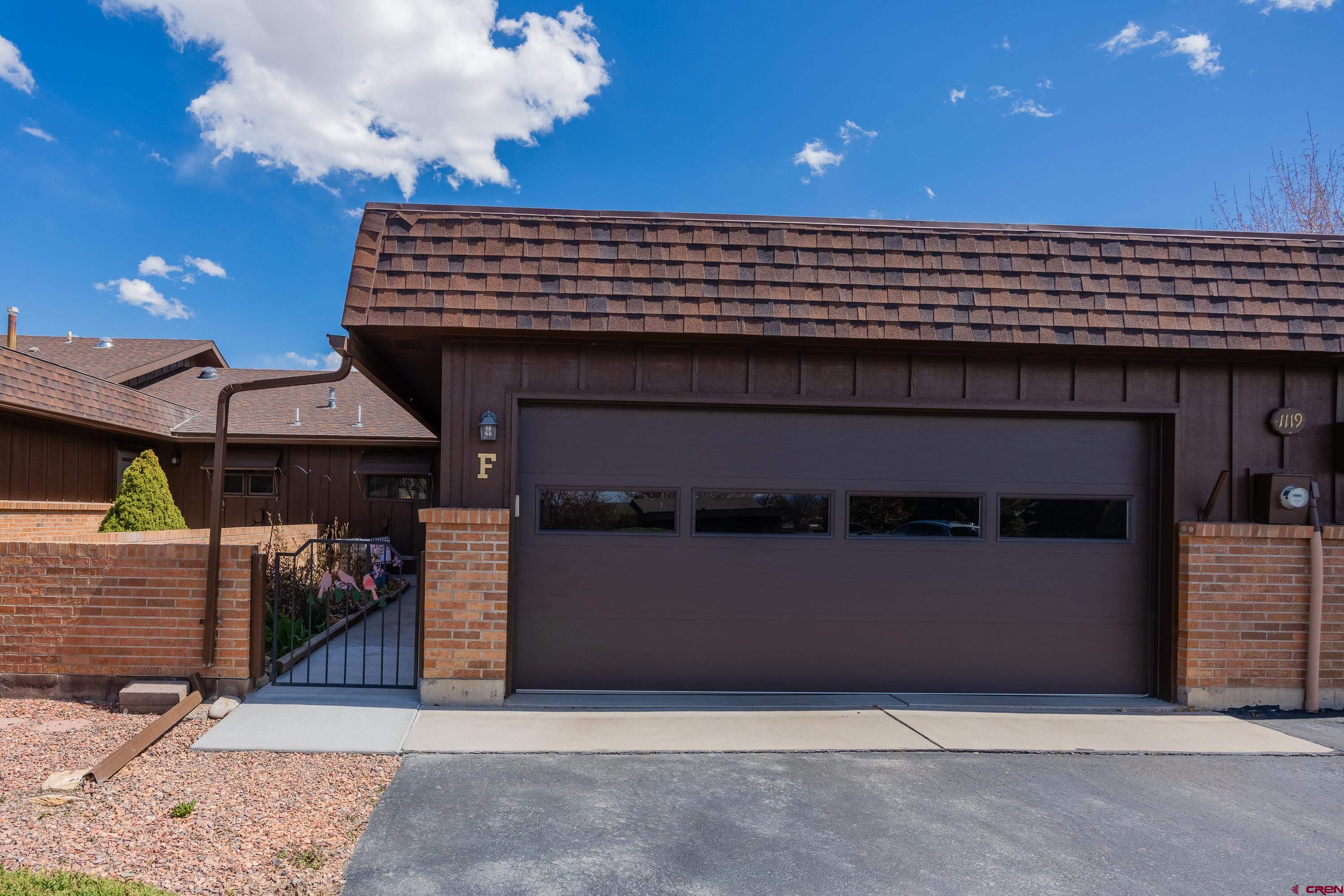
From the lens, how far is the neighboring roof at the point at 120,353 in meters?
16.1

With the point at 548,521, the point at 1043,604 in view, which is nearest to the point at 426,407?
the point at 548,521

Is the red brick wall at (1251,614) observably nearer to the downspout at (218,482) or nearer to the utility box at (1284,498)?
the utility box at (1284,498)

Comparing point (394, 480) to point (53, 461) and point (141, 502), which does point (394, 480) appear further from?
point (53, 461)

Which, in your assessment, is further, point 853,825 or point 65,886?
point 853,825

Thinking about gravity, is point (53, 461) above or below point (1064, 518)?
above

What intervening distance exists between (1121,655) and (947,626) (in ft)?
5.14

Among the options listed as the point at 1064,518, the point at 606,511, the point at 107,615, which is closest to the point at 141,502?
the point at 107,615

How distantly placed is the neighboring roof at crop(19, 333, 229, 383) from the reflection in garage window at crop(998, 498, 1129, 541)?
17.2 metres

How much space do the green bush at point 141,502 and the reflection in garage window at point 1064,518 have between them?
35.6ft

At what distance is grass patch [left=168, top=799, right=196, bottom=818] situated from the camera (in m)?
3.74

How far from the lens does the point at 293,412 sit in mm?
16078

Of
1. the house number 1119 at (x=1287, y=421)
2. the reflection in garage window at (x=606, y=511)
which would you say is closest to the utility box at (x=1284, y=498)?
the house number 1119 at (x=1287, y=421)

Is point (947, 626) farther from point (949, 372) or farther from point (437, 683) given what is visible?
point (437, 683)

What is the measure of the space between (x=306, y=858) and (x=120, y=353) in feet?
62.6
